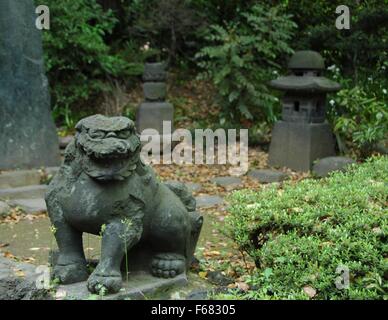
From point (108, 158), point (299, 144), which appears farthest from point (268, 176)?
point (108, 158)

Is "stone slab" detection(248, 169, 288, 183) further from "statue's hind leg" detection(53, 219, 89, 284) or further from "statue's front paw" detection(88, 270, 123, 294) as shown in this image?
"statue's front paw" detection(88, 270, 123, 294)

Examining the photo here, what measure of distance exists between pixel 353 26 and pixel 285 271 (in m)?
9.13

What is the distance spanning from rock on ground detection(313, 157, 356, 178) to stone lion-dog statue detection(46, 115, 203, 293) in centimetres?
565

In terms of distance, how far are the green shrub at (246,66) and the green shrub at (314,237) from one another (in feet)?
22.4

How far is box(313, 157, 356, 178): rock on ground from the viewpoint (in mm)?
9227

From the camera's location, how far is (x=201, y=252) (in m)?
5.53

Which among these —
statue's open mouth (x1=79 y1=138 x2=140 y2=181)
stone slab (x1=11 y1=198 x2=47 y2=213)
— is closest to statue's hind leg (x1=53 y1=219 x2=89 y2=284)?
statue's open mouth (x1=79 y1=138 x2=140 y2=181)

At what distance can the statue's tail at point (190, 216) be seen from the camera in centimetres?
431

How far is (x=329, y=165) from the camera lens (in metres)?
9.31

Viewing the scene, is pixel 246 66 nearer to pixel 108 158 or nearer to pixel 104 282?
pixel 108 158

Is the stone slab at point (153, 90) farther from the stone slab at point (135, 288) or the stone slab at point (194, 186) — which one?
the stone slab at point (135, 288)

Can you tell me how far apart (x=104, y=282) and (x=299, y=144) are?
6854 millimetres
